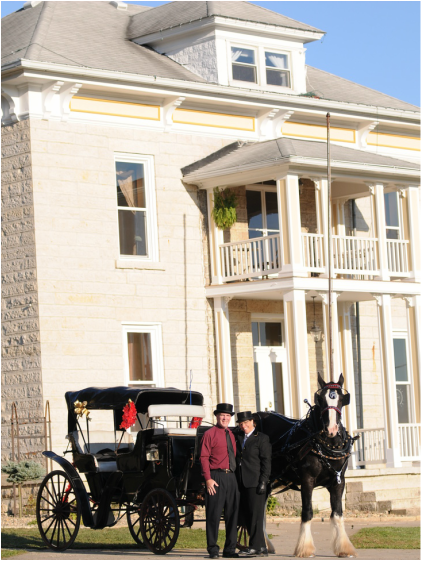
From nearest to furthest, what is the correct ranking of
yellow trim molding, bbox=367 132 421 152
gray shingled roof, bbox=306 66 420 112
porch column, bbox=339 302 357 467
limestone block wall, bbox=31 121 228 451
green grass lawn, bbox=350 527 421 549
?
green grass lawn, bbox=350 527 421 549, limestone block wall, bbox=31 121 228 451, porch column, bbox=339 302 357 467, yellow trim molding, bbox=367 132 421 152, gray shingled roof, bbox=306 66 420 112

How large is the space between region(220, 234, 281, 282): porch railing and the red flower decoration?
8.63 metres

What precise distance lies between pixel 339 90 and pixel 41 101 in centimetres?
900

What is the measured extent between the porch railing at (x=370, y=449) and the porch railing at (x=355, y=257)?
11.3 feet

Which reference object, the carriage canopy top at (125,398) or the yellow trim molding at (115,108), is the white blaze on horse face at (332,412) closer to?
the carriage canopy top at (125,398)

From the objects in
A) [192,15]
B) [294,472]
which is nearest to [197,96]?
[192,15]

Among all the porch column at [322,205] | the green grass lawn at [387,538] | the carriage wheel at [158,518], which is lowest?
the green grass lawn at [387,538]

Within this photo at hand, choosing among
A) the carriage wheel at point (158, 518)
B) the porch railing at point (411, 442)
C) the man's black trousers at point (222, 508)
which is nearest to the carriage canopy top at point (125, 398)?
the carriage wheel at point (158, 518)

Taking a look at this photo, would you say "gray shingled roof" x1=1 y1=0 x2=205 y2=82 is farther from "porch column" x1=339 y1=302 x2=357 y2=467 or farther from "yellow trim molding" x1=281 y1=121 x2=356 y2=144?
"porch column" x1=339 y1=302 x2=357 y2=467

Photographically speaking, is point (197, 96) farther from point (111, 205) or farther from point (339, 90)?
point (339, 90)

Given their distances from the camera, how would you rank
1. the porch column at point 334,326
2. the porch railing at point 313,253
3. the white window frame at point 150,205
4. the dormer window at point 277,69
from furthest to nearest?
the dormer window at point 277,69 < the white window frame at point 150,205 < the porch column at point 334,326 < the porch railing at point 313,253

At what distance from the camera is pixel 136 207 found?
22.0 m

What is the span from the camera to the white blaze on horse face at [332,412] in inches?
482

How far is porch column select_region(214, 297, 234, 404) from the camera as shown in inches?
882

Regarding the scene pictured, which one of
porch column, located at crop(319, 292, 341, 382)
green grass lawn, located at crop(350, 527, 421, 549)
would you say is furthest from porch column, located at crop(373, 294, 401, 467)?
green grass lawn, located at crop(350, 527, 421, 549)
